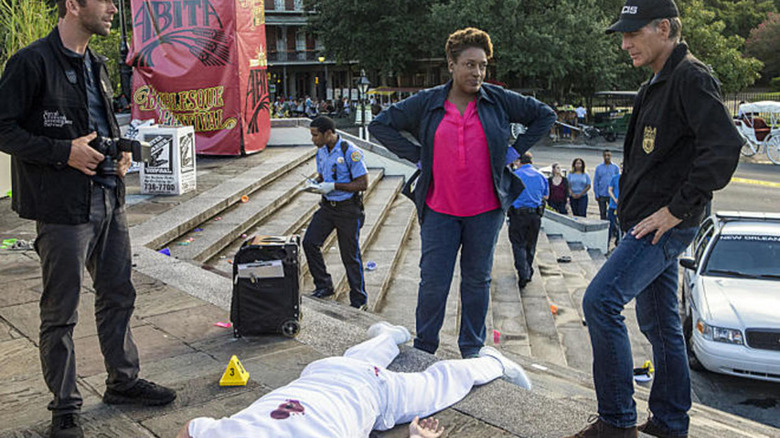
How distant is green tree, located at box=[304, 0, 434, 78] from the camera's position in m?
39.3

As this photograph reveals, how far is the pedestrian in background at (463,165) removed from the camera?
4430 millimetres

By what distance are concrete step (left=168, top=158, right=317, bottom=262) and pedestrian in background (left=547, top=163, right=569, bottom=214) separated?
5.36 meters

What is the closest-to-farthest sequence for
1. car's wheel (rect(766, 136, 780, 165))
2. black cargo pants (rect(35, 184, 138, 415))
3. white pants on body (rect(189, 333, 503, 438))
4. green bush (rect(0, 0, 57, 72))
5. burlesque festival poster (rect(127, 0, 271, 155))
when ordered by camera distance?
white pants on body (rect(189, 333, 503, 438)) < black cargo pants (rect(35, 184, 138, 415)) < green bush (rect(0, 0, 57, 72)) < burlesque festival poster (rect(127, 0, 271, 155)) < car's wheel (rect(766, 136, 780, 165))

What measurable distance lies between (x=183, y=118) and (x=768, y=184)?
17399 millimetres

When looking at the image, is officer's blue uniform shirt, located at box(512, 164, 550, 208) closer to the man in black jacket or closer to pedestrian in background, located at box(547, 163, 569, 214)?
pedestrian in background, located at box(547, 163, 569, 214)

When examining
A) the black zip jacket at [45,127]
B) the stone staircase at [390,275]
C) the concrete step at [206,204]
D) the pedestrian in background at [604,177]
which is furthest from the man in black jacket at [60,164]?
the pedestrian in background at [604,177]

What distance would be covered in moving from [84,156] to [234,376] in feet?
5.05

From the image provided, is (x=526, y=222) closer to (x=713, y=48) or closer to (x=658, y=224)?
(x=658, y=224)

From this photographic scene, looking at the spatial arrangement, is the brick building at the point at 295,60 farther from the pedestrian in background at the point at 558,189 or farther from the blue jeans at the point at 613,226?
the blue jeans at the point at 613,226

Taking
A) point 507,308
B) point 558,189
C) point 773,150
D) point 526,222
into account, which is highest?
point 526,222

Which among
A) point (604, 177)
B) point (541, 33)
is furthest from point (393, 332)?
point (541, 33)

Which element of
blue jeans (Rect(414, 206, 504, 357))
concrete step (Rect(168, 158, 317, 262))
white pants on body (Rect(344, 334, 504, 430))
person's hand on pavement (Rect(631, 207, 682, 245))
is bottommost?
concrete step (Rect(168, 158, 317, 262))

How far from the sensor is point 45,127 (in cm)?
338

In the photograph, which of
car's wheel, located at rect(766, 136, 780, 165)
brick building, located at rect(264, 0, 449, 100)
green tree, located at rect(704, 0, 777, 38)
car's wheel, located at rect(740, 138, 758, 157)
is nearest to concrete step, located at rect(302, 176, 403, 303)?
car's wheel, located at rect(740, 138, 758, 157)
